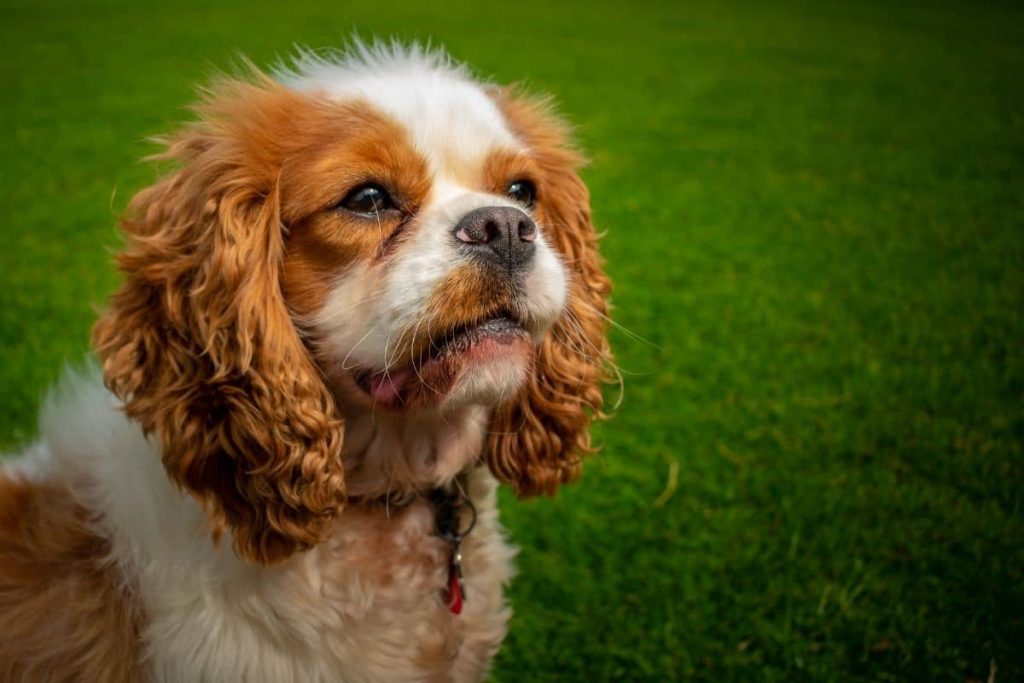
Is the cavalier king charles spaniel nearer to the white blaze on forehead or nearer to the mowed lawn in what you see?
the white blaze on forehead

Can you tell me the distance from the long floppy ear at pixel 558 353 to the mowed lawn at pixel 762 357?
1.32ft

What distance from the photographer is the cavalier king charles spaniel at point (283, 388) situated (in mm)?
1790

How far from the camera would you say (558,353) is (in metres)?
2.29

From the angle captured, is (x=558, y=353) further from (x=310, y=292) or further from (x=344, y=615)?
(x=344, y=615)

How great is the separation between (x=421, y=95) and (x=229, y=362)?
0.77 m

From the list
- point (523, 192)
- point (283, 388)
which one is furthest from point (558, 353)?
point (283, 388)

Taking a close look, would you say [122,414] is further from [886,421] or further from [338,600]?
[886,421]

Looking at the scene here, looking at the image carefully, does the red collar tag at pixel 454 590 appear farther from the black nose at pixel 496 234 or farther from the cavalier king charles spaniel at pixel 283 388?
the black nose at pixel 496 234

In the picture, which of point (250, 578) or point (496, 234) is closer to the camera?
point (496, 234)

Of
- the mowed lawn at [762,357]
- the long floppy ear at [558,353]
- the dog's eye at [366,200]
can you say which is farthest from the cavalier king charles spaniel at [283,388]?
the mowed lawn at [762,357]

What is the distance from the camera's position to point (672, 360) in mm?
4590

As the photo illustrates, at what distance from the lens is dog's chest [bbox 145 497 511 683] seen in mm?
1846

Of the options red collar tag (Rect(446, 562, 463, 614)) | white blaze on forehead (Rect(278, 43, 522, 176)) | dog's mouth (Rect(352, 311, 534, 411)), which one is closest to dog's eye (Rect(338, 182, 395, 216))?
white blaze on forehead (Rect(278, 43, 522, 176))

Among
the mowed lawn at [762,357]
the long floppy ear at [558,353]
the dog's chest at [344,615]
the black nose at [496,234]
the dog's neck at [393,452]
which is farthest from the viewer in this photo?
the mowed lawn at [762,357]
